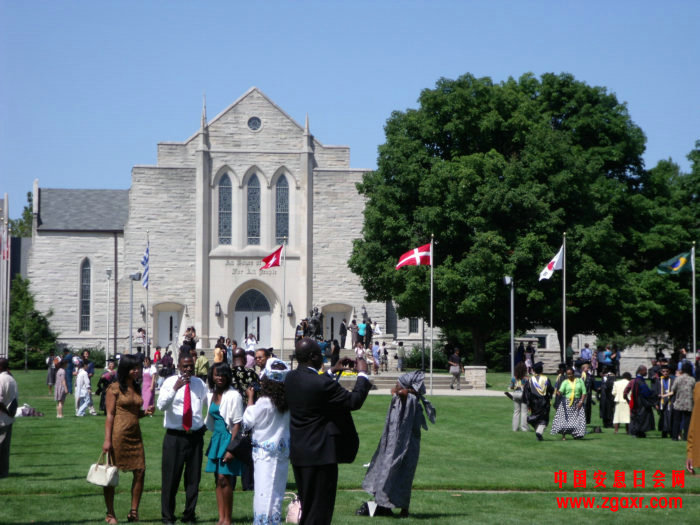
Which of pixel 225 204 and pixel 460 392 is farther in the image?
pixel 225 204

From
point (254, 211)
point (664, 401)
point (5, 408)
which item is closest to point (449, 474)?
point (5, 408)

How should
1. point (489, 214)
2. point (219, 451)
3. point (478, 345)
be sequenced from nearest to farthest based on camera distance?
1. point (219, 451)
2. point (489, 214)
3. point (478, 345)

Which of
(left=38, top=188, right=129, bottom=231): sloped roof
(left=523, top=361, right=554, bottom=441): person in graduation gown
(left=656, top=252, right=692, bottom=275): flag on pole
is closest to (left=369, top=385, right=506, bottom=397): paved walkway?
(left=656, top=252, right=692, bottom=275): flag on pole

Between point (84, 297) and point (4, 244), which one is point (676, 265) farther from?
point (84, 297)

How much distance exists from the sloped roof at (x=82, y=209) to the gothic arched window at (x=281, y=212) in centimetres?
966

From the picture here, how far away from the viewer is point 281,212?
52.5m

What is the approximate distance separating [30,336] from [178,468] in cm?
4462

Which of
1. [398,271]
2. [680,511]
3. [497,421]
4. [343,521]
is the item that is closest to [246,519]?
[343,521]

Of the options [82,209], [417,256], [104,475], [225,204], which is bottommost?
[104,475]

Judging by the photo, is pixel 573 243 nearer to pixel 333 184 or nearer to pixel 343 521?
pixel 333 184

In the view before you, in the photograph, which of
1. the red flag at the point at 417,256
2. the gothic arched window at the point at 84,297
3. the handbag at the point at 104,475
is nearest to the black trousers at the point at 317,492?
the handbag at the point at 104,475

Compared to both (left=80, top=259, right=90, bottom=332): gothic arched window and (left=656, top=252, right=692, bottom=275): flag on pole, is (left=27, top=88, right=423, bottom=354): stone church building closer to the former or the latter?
(left=80, top=259, right=90, bottom=332): gothic arched window

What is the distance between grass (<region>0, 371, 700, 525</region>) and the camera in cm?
1212

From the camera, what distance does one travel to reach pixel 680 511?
1248 centimetres
